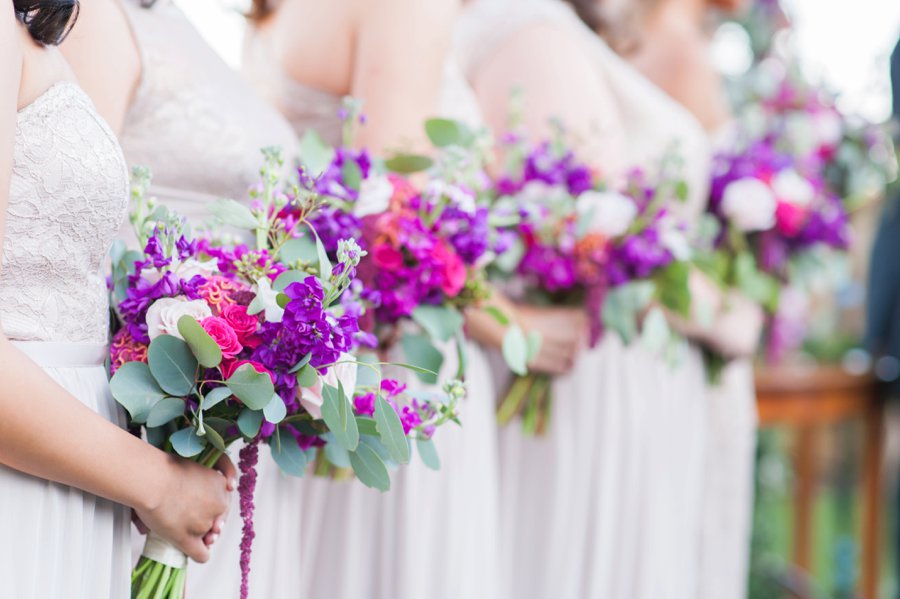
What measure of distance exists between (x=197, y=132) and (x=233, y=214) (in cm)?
33

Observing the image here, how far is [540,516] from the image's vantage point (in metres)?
2.48

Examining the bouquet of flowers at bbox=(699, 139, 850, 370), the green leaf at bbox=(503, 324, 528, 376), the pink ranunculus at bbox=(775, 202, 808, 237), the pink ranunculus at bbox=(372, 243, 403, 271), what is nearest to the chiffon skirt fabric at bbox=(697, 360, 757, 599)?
the bouquet of flowers at bbox=(699, 139, 850, 370)

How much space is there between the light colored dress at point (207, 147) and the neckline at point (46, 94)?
0.26 m

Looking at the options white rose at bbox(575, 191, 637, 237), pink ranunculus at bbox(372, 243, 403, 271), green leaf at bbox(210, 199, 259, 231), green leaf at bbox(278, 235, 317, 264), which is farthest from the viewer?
white rose at bbox(575, 191, 637, 237)

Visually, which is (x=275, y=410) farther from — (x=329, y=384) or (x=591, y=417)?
(x=591, y=417)

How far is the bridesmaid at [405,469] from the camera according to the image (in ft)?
5.94

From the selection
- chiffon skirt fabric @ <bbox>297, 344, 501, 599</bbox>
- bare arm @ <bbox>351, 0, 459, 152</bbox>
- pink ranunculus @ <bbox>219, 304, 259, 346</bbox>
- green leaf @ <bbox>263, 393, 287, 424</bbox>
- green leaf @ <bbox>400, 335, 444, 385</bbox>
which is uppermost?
bare arm @ <bbox>351, 0, 459, 152</bbox>

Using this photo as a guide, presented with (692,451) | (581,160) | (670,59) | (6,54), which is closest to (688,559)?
(692,451)

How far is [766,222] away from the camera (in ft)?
8.82

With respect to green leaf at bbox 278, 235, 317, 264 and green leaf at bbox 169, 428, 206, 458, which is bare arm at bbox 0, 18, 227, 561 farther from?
green leaf at bbox 278, 235, 317, 264

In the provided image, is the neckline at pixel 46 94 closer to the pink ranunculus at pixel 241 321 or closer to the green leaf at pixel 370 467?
the pink ranunculus at pixel 241 321

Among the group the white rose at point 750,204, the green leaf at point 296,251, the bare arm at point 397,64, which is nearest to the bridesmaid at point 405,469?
the bare arm at point 397,64

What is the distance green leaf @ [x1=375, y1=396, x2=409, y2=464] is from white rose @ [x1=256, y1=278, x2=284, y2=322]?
0.50 ft

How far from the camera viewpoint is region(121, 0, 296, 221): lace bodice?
1.51m
